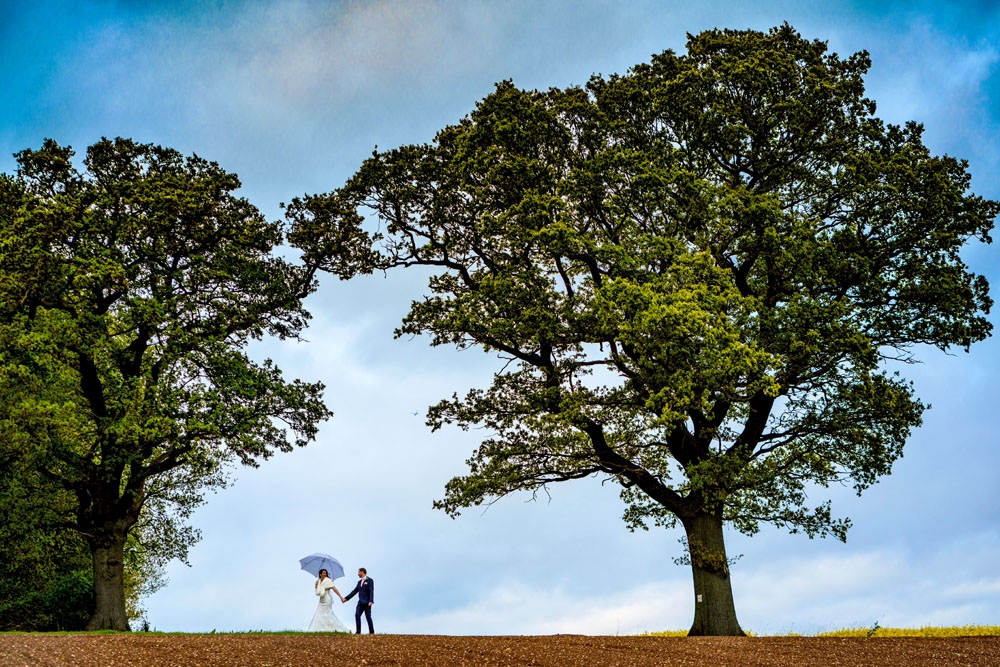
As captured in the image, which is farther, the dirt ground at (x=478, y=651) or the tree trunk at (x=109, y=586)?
the tree trunk at (x=109, y=586)

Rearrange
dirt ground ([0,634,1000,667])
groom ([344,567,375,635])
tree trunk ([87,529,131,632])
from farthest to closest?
tree trunk ([87,529,131,632])
groom ([344,567,375,635])
dirt ground ([0,634,1000,667])

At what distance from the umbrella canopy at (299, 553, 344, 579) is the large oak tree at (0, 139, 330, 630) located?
15.3 ft

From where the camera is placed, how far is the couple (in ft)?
75.6

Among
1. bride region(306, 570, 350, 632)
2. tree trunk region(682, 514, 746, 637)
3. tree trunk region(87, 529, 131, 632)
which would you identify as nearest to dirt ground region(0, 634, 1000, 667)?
tree trunk region(682, 514, 746, 637)

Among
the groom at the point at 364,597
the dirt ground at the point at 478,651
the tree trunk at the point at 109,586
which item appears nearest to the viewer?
the dirt ground at the point at 478,651

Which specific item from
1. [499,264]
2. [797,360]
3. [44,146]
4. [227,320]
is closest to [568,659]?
[797,360]

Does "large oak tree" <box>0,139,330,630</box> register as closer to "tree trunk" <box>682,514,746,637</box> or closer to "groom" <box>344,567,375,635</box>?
"groom" <box>344,567,375,635</box>

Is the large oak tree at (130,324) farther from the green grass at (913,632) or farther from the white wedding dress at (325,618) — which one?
the green grass at (913,632)

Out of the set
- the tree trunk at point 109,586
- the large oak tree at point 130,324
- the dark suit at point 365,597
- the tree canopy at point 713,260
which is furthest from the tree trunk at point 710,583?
the tree trunk at point 109,586

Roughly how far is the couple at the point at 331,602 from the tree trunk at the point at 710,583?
30.0 feet

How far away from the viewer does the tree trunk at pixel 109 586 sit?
87.4 feet

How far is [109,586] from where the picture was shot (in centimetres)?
2714

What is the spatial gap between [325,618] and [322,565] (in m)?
1.75

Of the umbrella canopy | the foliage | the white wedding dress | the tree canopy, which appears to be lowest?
the foliage
